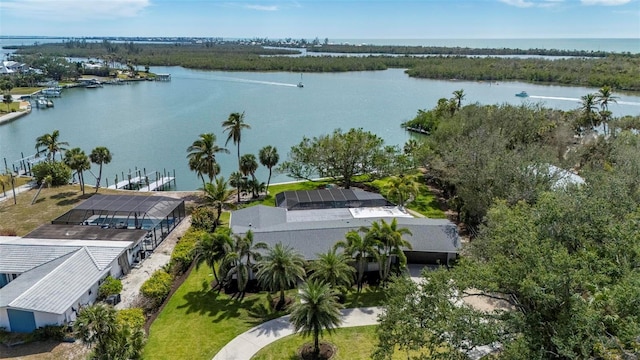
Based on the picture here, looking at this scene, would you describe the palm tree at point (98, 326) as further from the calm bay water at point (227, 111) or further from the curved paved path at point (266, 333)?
the calm bay water at point (227, 111)

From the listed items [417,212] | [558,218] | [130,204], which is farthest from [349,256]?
[130,204]

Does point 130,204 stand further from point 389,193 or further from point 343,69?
point 343,69

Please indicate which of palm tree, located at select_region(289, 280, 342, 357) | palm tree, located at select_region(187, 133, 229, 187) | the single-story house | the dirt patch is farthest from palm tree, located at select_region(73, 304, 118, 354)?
palm tree, located at select_region(187, 133, 229, 187)

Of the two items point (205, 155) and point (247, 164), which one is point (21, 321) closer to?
point (205, 155)

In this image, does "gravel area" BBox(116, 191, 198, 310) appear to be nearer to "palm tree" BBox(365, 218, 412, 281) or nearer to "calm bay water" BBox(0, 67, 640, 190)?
"palm tree" BBox(365, 218, 412, 281)

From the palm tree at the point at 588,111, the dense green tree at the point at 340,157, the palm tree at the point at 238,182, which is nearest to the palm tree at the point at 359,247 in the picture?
the palm tree at the point at 238,182

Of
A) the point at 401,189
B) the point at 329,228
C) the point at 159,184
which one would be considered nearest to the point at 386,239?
the point at 329,228
